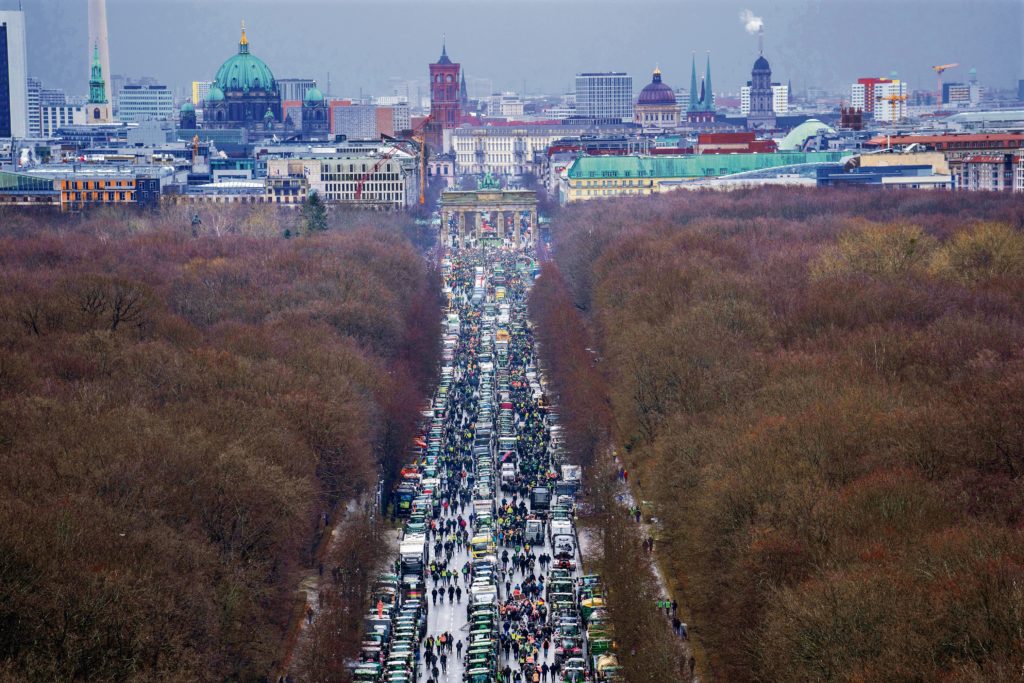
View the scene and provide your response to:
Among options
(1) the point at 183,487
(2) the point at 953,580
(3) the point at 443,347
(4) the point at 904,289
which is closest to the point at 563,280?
(3) the point at 443,347

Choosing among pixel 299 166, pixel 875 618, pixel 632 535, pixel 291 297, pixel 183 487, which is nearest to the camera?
pixel 875 618

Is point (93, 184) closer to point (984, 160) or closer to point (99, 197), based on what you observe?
point (99, 197)

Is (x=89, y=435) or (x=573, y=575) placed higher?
(x=89, y=435)

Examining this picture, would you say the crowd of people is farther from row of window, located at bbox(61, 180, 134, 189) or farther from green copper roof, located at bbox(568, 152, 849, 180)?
green copper roof, located at bbox(568, 152, 849, 180)

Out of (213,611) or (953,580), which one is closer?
(953,580)

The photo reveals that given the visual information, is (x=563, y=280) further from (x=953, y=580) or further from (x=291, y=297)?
(x=953, y=580)

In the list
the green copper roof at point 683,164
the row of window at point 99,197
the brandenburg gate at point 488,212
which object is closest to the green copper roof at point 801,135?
the green copper roof at point 683,164
